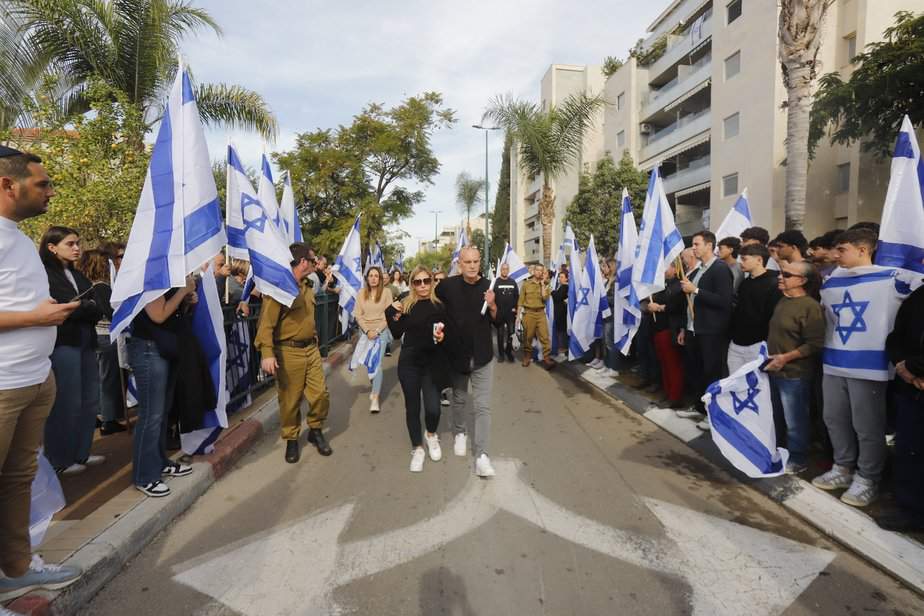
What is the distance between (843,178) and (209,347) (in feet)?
80.2

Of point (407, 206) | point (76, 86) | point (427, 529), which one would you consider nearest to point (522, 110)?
point (407, 206)

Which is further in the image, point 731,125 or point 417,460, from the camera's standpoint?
point 731,125

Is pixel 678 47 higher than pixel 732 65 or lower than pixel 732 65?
higher

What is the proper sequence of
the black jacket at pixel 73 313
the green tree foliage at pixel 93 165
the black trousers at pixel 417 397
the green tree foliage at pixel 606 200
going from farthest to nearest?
the green tree foliage at pixel 606 200 → the green tree foliage at pixel 93 165 → the black trousers at pixel 417 397 → the black jacket at pixel 73 313

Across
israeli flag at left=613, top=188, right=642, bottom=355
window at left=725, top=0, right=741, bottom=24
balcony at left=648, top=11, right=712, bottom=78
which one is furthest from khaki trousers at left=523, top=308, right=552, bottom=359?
balcony at left=648, top=11, right=712, bottom=78

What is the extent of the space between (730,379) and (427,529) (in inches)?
103

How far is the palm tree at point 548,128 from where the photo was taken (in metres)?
17.8

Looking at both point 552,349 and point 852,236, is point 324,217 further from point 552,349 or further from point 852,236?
point 852,236

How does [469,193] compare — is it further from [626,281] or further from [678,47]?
[626,281]

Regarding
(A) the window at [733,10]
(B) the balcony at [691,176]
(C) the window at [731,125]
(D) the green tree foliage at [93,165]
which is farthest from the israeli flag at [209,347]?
(A) the window at [733,10]

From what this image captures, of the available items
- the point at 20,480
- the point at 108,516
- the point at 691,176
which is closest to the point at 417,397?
the point at 108,516

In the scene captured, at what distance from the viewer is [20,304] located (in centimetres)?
244

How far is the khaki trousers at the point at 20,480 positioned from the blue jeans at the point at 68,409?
1.62 m

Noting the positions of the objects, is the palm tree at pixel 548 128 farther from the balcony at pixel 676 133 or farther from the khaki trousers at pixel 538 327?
the balcony at pixel 676 133
